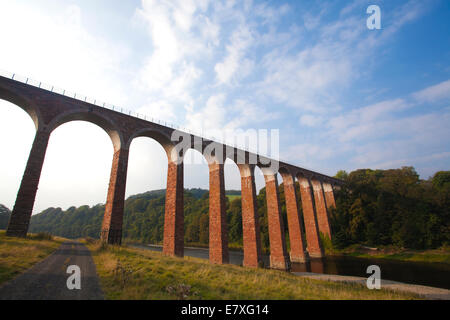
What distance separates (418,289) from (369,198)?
26964 mm

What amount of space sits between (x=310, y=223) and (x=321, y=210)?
18.0 ft

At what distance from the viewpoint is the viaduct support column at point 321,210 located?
116 feet

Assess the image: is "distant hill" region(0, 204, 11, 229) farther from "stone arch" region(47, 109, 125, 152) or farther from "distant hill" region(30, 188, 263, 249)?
"stone arch" region(47, 109, 125, 152)

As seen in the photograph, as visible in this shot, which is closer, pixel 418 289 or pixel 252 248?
pixel 418 289

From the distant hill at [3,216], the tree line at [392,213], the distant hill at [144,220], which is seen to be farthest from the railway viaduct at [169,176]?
the distant hill at [3,216]

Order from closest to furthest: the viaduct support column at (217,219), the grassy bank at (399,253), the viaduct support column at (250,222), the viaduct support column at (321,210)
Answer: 1. the viaduct support column at (217,219)
2. the viaduct support column at (250,222)
3. the grassy bank at (399,253)
4. the viaduct support column at (321,210)

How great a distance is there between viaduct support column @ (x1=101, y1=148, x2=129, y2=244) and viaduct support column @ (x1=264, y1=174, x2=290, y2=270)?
645 inches

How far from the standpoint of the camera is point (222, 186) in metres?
21.1

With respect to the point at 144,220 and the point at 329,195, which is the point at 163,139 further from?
the point at 144,220

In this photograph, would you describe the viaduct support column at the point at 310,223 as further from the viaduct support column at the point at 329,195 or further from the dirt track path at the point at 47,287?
the dirt track path at the point at 47,287
